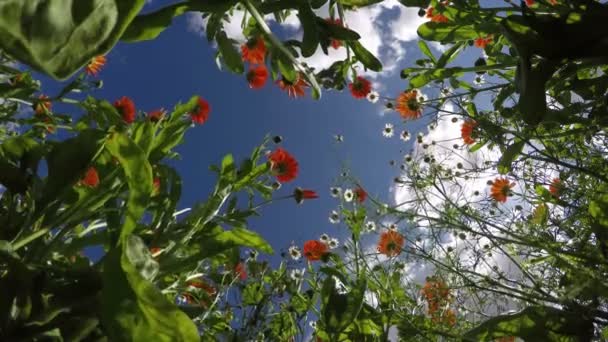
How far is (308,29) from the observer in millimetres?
681

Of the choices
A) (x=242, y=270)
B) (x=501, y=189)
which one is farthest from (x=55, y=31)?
(x=501, y=189)

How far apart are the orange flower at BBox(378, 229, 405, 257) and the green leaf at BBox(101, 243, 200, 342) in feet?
4.06

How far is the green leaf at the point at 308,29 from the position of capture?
0.66m

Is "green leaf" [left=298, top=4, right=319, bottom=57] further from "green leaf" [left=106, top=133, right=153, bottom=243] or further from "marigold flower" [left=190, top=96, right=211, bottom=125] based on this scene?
"marigold flower" [left=190, top=96, right=211, bottom=125]

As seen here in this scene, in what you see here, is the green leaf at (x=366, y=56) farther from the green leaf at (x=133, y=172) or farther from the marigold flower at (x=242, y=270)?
the marigold flower at (x=242, y=270)

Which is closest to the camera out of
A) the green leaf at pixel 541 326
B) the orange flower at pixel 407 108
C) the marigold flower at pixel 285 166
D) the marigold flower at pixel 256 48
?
the green leaf at pixel 541 326

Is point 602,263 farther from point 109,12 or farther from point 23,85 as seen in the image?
point 23,85

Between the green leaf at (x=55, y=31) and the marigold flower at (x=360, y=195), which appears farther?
the marigold flower at (x=360, y=195)

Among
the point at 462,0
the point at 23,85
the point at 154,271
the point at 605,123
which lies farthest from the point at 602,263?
the point at 23,85

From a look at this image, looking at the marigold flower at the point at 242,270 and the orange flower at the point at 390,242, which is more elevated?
the orange flower at the point at 390,242

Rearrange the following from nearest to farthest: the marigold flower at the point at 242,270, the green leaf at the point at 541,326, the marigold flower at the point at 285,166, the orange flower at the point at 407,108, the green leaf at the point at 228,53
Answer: the green leaf at the point at 541,326 < the green leaf at the point at 228,53 < the marigold flower at the point at 242,270 < the marigold flower at the point at 285,166 < the orange flower at the point at 407,108

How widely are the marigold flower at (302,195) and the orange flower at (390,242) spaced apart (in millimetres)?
316

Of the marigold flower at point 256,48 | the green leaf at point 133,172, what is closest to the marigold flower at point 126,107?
the marigold flower at point 256,48

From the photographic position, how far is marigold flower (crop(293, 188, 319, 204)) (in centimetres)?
140
